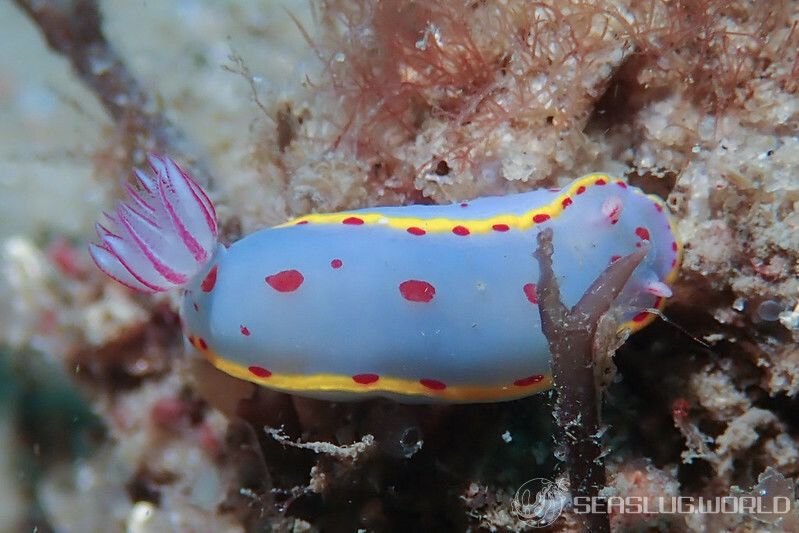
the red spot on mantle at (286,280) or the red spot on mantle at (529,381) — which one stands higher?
the red spot on mantle at (286,280)

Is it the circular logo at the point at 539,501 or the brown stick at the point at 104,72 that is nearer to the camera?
the circular logo at the point at 539,501

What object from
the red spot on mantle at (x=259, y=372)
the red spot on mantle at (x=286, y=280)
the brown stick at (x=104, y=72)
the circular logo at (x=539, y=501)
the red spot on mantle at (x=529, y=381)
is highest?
the brown stick at (x=104, y=72)

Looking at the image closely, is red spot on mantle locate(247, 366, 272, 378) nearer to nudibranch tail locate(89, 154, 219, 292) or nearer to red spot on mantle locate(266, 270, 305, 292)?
red spot on mantle locate(266, 270, 305, 292)

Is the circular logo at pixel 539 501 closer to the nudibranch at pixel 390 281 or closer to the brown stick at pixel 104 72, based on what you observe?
the nudibranch at pixel 390 281

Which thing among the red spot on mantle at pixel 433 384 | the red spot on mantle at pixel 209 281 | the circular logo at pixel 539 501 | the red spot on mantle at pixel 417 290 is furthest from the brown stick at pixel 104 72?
the circular logo at pixel 539 501

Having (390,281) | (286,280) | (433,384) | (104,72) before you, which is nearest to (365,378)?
(433,384)

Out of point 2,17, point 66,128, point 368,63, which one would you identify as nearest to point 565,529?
point 368,63

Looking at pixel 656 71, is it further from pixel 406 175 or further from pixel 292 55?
pixel 292 55
